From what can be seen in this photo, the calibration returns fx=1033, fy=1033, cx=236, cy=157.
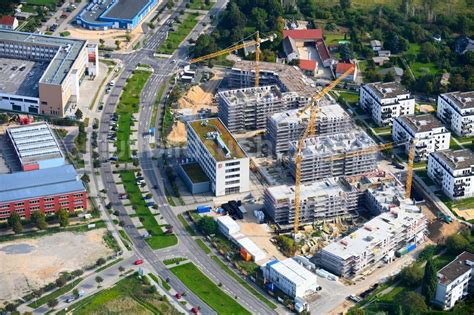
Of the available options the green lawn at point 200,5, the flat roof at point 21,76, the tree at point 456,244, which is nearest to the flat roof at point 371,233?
the tree at point 456,244

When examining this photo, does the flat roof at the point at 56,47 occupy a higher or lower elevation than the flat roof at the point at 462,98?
higher

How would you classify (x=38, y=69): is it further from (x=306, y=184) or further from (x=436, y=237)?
(x=436, y=237)

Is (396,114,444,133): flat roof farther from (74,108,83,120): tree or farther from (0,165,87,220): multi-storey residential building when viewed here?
(0,165,87,220): multi-storey residential building

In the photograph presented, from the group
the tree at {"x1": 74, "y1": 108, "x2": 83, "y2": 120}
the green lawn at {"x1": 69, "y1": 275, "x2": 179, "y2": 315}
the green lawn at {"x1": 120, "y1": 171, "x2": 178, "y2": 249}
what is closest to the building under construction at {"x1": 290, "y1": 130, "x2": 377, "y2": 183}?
the green lawn at {"x1": 120, "y1": 171, "x2": 178, "y2": 249}

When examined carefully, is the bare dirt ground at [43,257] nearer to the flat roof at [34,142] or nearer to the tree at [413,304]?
the flat roof at [34,142]

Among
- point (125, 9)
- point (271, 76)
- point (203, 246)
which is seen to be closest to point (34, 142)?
point (203, 246)

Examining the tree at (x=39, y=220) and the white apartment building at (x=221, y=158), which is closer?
the tree at (x=39, y=220)
